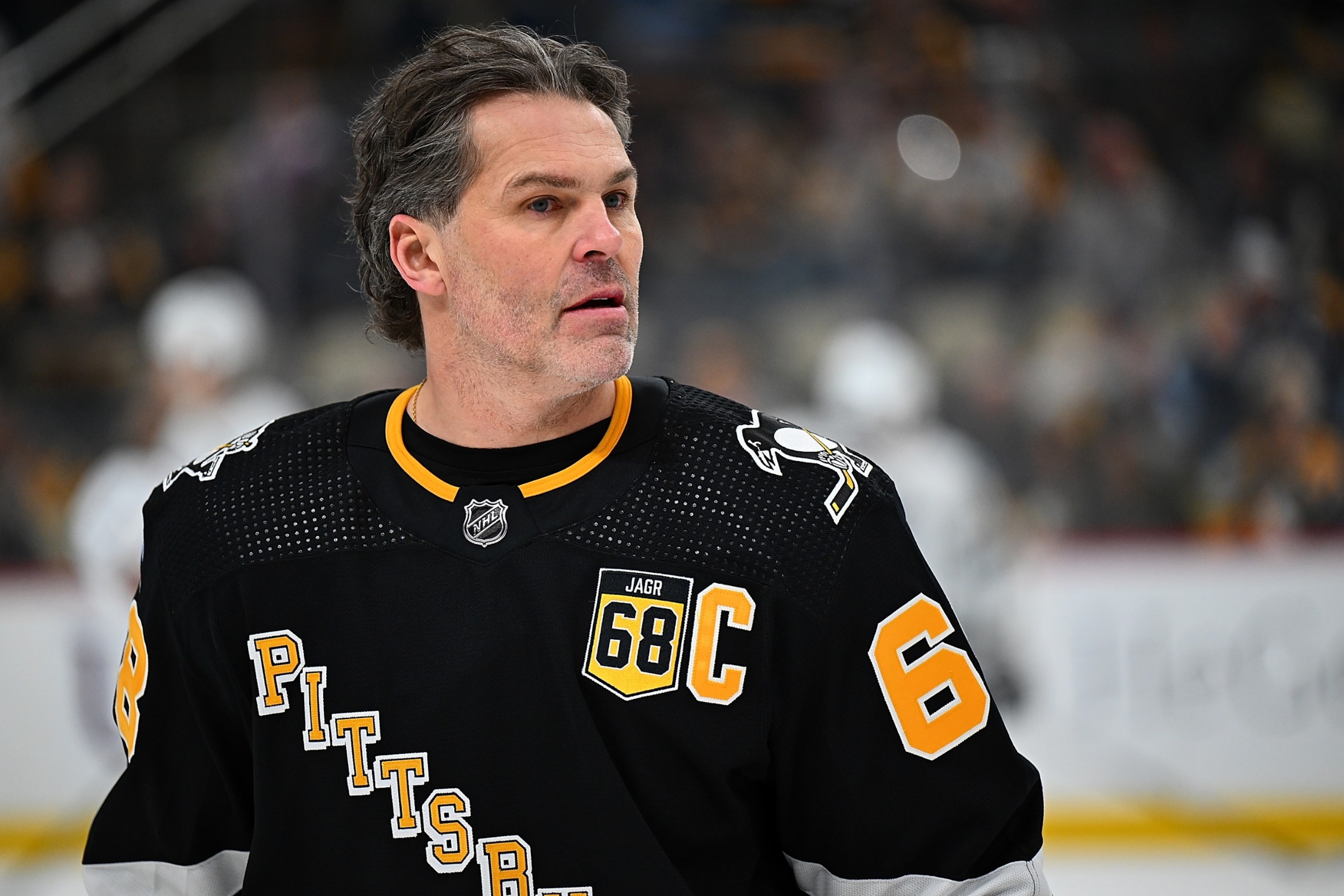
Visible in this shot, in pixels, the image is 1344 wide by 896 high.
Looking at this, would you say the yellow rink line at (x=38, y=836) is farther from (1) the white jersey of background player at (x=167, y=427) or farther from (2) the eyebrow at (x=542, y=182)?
(2) the eyebrow at (x=542, y=182)

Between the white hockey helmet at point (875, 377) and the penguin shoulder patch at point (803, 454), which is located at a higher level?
the penguin shoulder patch at point (803, 454)

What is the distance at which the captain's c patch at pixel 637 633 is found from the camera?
4.55 ft

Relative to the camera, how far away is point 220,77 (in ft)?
17.5

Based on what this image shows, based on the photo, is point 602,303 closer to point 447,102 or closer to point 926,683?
point 447,102

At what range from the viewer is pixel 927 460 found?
16.1ft

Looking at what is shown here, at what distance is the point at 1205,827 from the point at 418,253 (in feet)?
12.3

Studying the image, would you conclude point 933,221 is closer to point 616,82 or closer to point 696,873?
point 616,82

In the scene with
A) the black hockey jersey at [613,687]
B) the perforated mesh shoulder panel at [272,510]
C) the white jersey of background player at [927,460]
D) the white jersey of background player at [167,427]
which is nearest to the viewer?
the black hockey jersey at [613,687]

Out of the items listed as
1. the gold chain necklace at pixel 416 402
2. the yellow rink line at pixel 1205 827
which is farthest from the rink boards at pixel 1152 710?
the gold chain necklace at pixel 416 402

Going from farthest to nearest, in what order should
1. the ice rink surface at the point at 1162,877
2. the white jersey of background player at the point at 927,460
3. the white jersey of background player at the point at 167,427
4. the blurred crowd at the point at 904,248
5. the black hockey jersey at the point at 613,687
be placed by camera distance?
the blurred crowd at the point at 904,248, the white jersey of background player at the point at 927,460, the white jersey of background player at the point at 167,427, the ice rink surface at the point at 1162,877, the black hockey jersey at the point at 613,687

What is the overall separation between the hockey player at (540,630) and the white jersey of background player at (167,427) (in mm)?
3135

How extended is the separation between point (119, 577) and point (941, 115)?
3.28 metres

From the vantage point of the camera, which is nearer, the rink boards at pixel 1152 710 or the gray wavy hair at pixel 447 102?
the gray wavy hair at pixel 447 102

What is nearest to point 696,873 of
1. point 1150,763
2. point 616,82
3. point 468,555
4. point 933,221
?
point 468,555
